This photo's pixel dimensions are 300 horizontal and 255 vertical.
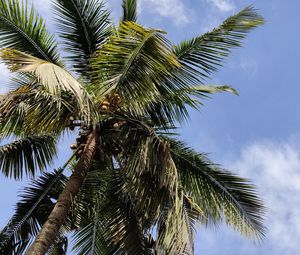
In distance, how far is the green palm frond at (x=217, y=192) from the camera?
9.52 meters

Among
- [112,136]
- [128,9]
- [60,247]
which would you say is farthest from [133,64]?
[60,247]

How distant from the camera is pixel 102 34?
35.4ft

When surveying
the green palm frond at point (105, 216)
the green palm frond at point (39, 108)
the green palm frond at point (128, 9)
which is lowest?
the green palm frond at point (105, 216)

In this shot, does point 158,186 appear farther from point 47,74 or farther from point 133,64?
point 47,74

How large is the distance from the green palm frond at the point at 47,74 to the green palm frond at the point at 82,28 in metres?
2.70

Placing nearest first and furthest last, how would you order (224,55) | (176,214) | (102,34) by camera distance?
(176,214) < (224,55) < (102,34)

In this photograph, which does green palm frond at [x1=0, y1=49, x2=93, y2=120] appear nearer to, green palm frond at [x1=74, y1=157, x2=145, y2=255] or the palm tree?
the palm tree

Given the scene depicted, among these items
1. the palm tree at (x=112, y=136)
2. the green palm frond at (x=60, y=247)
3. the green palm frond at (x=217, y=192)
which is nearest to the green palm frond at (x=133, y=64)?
the palm tree at (x=112, y=136)

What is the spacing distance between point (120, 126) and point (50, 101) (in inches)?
51.7

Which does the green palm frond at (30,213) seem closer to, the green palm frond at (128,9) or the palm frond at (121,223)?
the palm frond at (121,223)

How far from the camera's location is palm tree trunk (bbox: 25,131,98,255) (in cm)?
728

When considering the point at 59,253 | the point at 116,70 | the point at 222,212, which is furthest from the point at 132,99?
the point at 59,253

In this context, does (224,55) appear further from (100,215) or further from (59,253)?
(59,253)

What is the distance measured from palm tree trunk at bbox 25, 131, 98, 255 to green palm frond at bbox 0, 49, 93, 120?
1.27 m
